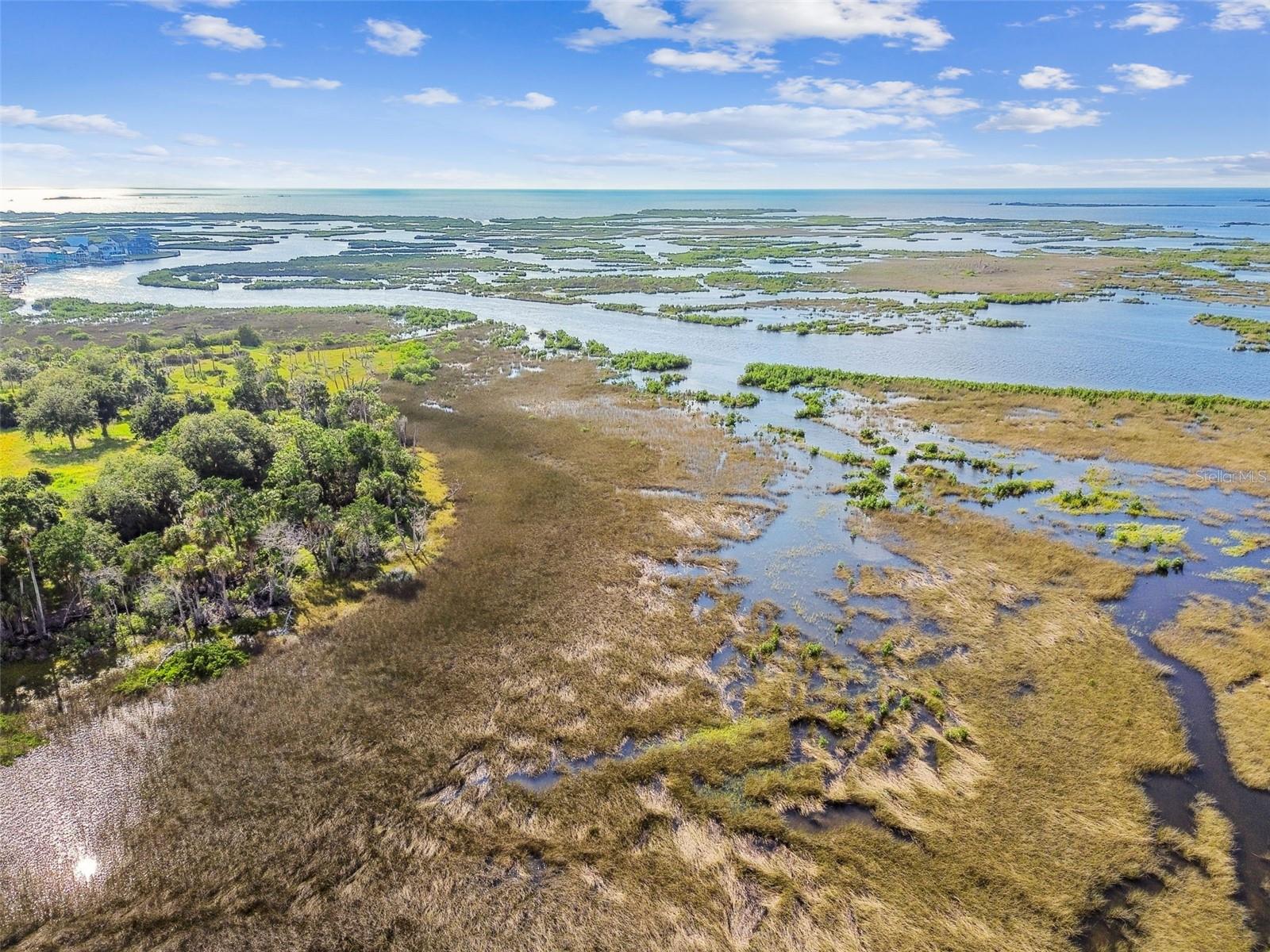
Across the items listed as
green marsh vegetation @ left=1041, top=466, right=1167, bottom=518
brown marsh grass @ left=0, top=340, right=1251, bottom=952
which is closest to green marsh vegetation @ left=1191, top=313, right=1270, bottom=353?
green marsh vegetation @ left=1041, top=466, right=1167, bottom=518

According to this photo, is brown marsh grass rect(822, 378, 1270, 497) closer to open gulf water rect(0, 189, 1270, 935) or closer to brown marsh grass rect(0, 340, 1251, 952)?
open gulf water rect(0, 189, 1270, 935)

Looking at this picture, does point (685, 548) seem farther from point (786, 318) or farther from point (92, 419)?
point (786, 318)

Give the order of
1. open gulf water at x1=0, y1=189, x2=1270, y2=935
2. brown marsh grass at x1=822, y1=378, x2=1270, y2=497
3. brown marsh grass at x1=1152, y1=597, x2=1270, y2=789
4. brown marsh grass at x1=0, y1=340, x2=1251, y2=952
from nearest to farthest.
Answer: brown marsh grass at x1=0, y1=340, x2=1251, y2=952, open gulf water at x1=0, y1=189, x2=1270, y2=935, brown marsh grass at x1=1152, y1=597, x2=1270, y2=789, brown marsh grass at x1=822, y1=378, x2=1270, y2=497

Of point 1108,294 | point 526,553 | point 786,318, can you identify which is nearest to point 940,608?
point 526,553

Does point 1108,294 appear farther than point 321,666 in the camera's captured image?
Yes

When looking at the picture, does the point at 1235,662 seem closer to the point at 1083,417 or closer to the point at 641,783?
the point at 641,783

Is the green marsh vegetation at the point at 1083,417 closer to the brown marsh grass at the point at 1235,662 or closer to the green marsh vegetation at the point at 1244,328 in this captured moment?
the brown marsh grass at the point at 1235,662

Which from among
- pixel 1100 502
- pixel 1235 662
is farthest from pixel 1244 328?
pixel 1235 662

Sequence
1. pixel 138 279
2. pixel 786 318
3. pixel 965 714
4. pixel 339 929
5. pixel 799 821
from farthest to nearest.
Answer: pixel 138 279 → pixel 786 318 → pixel 965 714 → pixel 799 821 → pixel 339 929

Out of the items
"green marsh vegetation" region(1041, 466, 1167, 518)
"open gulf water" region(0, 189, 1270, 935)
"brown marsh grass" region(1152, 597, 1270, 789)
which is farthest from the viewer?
"green marsh vegetation" region(1041, 466, 1167, 518)

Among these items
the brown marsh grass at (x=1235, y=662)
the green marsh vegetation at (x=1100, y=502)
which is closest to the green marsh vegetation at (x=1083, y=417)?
the green marsh vegetation at (x=1100, y=502)

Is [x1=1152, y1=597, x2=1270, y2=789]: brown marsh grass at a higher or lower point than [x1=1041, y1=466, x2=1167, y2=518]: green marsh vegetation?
lower
